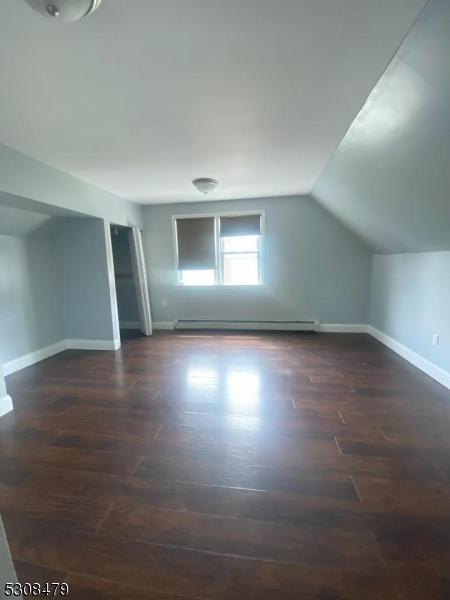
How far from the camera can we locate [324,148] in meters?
2.47

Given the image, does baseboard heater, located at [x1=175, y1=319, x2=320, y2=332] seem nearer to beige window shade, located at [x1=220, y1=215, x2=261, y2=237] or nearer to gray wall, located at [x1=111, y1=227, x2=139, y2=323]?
gray wall, located at [x1=111, y1=227, x2=139, y2=323]

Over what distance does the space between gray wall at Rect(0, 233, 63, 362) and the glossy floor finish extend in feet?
2.42

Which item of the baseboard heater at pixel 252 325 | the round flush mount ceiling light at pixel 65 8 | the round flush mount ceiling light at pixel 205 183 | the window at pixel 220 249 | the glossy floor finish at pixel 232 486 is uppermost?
the round flush mount ceiling light at pixel 205 183

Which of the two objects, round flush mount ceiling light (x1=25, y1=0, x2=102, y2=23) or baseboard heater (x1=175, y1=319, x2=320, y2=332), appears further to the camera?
baseboard heater (x1=175, y1=319, x2=320, y2=332)

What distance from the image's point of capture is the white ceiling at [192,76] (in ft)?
3.66

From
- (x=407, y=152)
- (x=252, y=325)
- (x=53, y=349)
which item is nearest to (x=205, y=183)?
(x=407, y=152)

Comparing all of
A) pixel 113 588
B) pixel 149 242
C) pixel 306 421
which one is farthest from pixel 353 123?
pixel 149 242

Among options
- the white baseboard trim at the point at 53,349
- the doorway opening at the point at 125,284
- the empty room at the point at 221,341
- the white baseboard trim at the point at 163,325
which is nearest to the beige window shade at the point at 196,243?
the empty room at the point at 221,341

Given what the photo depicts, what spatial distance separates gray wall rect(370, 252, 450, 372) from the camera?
8.84 feet

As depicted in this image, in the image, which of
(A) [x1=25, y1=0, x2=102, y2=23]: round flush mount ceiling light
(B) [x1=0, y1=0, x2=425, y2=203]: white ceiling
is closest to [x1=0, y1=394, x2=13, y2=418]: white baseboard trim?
(B) [x1=0, y1=0, x2=425, y2=203]: white ceiling

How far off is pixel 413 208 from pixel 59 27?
2.66 m

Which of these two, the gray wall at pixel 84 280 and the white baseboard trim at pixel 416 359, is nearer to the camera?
the white baseboard trim at pixel 416 359

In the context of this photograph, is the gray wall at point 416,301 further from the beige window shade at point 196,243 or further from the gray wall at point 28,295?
the gray wall at point 28,295

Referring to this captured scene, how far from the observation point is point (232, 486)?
152cm
